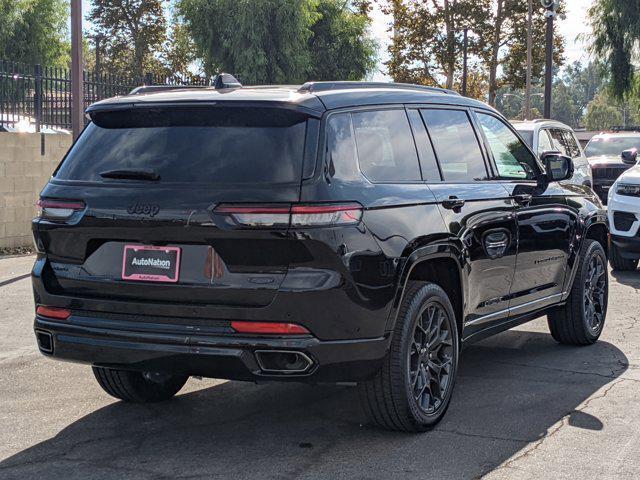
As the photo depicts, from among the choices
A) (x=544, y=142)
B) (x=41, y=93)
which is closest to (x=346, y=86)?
(x=544, y=142)

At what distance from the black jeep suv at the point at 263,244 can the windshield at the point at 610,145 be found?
51.1ft

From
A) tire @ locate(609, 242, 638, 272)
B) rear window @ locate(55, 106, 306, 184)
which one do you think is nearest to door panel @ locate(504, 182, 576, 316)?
rear window @ locate(55, 106, 306, 184)

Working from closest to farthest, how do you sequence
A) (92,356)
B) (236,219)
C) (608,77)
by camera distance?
1. (236,219)
2. (92,356)
3. (608,77)

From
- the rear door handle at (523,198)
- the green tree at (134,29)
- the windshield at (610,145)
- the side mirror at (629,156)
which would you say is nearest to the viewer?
the rear door handle at (523,198)

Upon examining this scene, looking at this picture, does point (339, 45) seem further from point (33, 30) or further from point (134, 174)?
point (134, 174)

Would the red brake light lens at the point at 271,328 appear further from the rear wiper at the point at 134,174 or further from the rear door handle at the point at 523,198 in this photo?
the rear door handle at the point at 523,198

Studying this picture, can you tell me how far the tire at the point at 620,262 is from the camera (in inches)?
487

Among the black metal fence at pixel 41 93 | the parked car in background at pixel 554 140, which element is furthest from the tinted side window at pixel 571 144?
the black metal fence at pixel 41 93

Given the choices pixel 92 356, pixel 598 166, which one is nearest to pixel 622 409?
pixel 92 356

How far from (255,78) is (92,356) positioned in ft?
118

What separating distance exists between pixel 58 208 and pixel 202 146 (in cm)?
82

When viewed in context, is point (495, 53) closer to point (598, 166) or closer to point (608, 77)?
point (608, 77)

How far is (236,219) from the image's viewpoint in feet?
15.0

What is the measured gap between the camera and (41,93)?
557 inches
